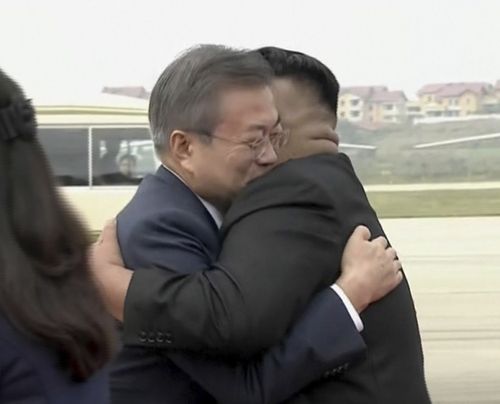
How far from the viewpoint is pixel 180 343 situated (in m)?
1.49

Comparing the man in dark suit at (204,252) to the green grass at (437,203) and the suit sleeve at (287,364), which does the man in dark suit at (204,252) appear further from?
the green grass at (437,203)

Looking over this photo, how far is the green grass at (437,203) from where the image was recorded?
16.4 meters

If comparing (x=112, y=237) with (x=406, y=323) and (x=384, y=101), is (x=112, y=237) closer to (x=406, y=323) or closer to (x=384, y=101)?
(x=406, y=323)

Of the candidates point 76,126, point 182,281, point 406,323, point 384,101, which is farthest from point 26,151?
point 384,101

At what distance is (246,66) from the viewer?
5.27ft

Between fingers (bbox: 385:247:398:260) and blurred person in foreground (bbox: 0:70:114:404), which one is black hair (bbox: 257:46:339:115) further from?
blurred person in foreground (bbox: 0:70:114:404)

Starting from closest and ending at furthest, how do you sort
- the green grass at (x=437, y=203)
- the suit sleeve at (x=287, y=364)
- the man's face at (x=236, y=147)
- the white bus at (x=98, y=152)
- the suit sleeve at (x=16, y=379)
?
1. the suit sleeve at (x=16, y=379)
2. the suit sleeve at (x=287, y=364)
3. the man's face at (x=236, y=147)
4. the white bus at (x=98, y=152)
5. the green grass at (x=437, y=203)

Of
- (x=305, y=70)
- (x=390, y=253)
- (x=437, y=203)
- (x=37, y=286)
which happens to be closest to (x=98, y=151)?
(x=437, y=203)

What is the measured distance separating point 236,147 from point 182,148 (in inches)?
3.2

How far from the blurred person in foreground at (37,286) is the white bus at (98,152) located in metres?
10.5

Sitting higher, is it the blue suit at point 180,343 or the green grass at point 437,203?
the blue suit at point 180,343

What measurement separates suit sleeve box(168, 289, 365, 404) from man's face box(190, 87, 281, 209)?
0.77 feet

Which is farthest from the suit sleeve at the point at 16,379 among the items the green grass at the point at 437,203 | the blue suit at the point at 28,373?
the green grass at the point at 437,203

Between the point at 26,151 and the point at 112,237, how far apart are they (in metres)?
0.47
